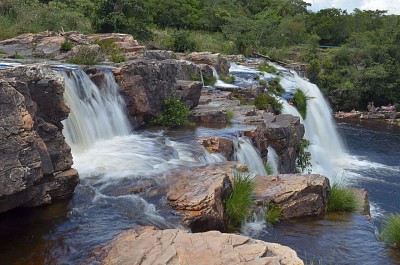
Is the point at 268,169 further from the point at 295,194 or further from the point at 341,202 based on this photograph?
the point at 295,194

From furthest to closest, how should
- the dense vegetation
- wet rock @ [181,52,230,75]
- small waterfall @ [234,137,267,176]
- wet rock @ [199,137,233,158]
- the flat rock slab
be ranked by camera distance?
the dense vegetation < wet rock @ [181,52,230,75] < small waterfall @ [234,137,267,176] < wet rock @ [199,137,233,158] < the flat rock slab

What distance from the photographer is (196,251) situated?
5.12m

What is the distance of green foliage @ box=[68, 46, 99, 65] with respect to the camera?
50.5ft

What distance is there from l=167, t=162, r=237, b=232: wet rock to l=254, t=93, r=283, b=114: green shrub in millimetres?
10264

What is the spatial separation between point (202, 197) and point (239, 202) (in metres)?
0.78

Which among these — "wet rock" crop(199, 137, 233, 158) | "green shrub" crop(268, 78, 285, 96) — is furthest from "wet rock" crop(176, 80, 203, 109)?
"green shrub" crop(268, 78, 285, 96)

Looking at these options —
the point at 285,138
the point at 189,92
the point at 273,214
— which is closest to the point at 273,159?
the point at 285,138

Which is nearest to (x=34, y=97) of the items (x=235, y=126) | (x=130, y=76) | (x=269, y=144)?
(x=130, y=76)

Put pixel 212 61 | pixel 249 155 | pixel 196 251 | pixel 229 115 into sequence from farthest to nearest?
pixel 212 61 < pixel 229 115 < pixel 249 155 < pixel 196 251

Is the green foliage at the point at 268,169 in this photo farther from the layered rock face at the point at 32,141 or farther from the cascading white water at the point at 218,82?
the cascading white water at the point at 218,82

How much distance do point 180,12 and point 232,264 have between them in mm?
40021

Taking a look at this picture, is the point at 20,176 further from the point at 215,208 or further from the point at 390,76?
the point at 390,76

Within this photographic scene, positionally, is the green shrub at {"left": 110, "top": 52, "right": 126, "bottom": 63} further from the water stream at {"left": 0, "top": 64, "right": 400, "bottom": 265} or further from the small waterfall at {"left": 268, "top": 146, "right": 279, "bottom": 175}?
the small waterfall at {"left": 268, "top": 146, "right": 279, "bottom": 175}

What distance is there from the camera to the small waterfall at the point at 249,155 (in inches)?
448
